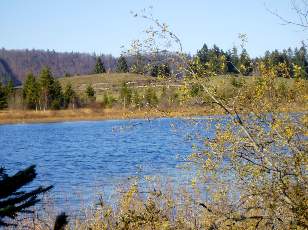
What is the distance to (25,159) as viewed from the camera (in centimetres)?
2978

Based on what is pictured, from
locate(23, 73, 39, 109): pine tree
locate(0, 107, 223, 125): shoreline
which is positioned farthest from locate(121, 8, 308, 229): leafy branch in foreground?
locate(23, 73, 39, 109): pine tree

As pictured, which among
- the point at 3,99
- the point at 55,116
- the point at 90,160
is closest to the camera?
the point at 90,160

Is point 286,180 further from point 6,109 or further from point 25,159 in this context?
point 6,109

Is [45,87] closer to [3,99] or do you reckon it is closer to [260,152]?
[3,99]

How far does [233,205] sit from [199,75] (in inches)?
62.8

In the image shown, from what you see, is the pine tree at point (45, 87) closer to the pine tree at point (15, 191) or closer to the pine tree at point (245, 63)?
the pine tree at point (245, 63)

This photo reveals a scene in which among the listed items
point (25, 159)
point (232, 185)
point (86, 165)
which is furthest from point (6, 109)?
point (232, 185)

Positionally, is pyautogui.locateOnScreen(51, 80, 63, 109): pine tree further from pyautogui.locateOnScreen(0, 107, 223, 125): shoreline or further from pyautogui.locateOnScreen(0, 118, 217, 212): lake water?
pyautogui.locateOnScreen(0, 118, 217, 212): lake water

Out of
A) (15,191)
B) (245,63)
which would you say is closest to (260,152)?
(245,63)

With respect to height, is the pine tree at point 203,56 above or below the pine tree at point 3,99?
above

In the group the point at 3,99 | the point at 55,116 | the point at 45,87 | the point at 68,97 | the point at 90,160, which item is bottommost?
the point at 55,116

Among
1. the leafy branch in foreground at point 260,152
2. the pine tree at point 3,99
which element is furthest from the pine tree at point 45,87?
the leafy branch in foreground at point 260,152

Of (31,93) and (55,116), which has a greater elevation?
(31,93)

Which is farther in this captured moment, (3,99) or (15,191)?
(3,99)
